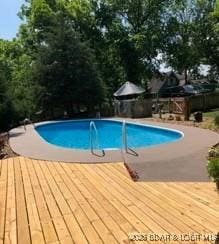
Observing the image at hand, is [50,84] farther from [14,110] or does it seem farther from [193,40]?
[193,40]

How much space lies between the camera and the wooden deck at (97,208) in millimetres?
3703

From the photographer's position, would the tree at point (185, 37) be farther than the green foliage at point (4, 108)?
Yes

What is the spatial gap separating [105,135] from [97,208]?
1184 centimetres

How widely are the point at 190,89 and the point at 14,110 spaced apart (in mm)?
20964

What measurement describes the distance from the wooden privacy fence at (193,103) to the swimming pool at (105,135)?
2.83m

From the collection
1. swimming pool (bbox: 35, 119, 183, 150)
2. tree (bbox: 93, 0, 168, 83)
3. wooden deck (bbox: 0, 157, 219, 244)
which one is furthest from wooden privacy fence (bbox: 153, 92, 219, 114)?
wooden deck (bbox: 0, 157, 219, 244)

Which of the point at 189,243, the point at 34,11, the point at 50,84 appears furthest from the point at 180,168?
the point at 34,11

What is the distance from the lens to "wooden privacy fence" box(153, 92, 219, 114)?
18172 millimetres

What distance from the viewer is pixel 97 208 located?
4543mm

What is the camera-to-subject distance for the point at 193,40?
33.0 m

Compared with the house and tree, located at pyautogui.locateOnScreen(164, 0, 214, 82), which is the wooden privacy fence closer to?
tree, located at pyautogui.locateOnScreen(164, 0, 214, 82)

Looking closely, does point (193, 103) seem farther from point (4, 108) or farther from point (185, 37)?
point (185, 37)

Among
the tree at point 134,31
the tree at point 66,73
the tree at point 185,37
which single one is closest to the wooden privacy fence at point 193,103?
the tree at point 66,73

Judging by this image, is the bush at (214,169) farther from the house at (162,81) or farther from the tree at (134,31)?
the house at (162,81)
